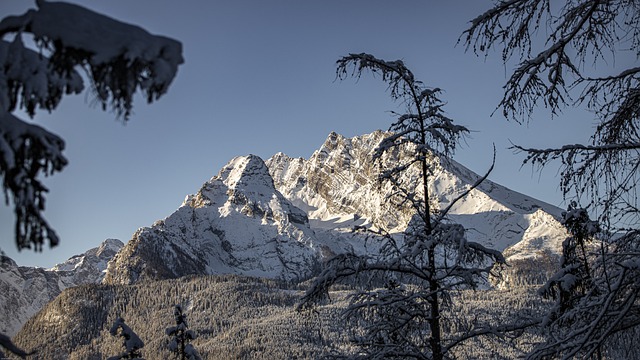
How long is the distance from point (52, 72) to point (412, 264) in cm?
494

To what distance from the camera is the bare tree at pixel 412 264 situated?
252 inches

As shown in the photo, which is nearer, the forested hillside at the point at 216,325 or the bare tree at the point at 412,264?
the bare tree at the point at 412,264

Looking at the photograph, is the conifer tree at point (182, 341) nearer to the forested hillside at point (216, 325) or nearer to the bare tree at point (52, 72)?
the bare tree at point (52, 72)

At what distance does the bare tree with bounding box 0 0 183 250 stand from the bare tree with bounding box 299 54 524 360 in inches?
164

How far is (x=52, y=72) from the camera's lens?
259 cm

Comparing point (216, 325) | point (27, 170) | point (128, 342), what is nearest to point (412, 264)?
point (27, 170)

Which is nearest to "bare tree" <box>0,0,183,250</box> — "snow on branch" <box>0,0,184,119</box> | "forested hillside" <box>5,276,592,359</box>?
"snow on branch" <box>0,0,184,119</box>

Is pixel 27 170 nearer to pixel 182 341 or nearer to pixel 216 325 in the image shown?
pixel 182 341

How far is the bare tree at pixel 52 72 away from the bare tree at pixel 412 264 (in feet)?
13.7

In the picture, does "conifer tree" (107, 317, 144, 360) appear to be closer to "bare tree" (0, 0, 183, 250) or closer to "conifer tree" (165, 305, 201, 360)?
"conifer tree" (165, 305, 201, 360)

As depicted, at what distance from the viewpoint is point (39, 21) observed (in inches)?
95.6

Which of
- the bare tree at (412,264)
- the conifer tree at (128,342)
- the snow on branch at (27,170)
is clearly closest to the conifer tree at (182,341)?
the conifer tree at (128,342)

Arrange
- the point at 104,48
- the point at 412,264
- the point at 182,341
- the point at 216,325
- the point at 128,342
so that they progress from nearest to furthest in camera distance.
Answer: the point at 104,48
the point at 412,264
the point at 128,342
the point at 182,341
the point at 216,325

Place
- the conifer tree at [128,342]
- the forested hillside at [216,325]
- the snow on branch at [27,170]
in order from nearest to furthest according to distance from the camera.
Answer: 1. the snow on branch at [27,170]
2. the conifer tree at [128,342]
3. the forested hillside at [216,325]
